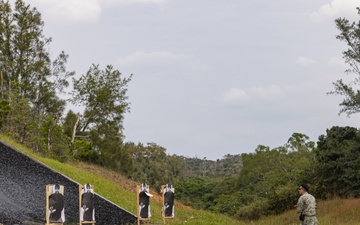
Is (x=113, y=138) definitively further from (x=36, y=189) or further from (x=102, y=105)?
(x=36, y=189)

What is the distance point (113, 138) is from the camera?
41062mm

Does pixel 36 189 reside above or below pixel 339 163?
below

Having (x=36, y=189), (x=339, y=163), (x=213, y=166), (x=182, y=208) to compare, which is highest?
(x=213, y=166)

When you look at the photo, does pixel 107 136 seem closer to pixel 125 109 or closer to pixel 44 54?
pixel 125 109

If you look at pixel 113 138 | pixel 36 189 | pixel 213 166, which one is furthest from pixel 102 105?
pixel 213 166

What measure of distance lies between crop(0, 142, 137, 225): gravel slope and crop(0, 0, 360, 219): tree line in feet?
30.6

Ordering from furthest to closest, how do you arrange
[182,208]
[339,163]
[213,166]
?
[213,166] < [339,163] < [182,208]

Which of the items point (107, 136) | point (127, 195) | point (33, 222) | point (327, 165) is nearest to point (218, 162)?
point (107, 136)

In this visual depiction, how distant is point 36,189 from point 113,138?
77.7ft

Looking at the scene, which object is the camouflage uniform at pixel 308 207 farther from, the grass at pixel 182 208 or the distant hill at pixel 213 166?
the distant hill at pixel 213 166

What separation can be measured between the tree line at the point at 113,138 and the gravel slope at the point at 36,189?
9.33 meters

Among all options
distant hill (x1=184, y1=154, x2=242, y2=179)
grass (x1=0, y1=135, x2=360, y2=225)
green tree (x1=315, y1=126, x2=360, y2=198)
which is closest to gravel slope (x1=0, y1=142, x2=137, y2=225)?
grass (x1=0, y1=135, x2=360, y2=225)

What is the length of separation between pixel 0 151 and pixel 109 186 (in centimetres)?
570

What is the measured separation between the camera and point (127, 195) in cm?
2284
